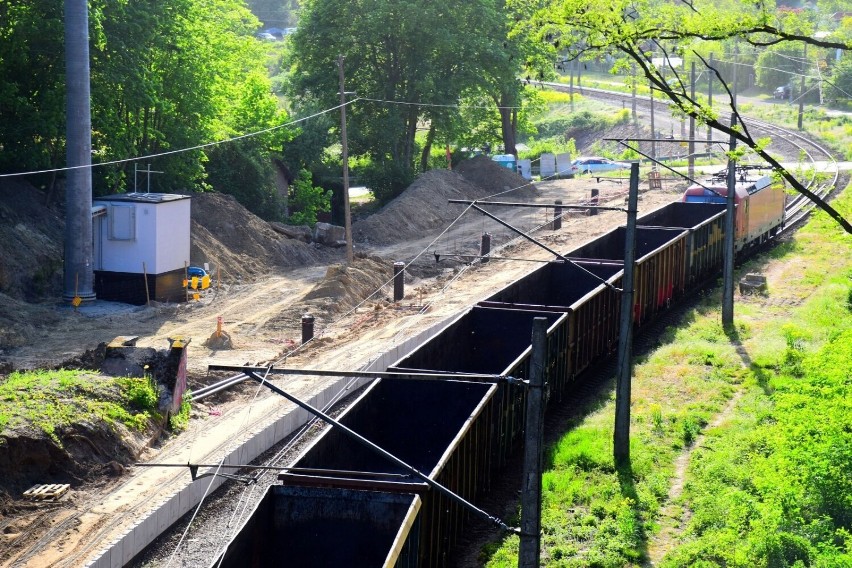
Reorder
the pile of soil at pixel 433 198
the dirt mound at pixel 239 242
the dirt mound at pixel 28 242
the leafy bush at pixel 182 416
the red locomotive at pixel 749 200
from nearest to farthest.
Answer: the leafy bush at pixel 182 416 < the dirt mound at pixel 28 242 < the red locomotive at pixel 749 200 < the dirt mound at pixel 239 242 < the pile of soil at pixel 433 198

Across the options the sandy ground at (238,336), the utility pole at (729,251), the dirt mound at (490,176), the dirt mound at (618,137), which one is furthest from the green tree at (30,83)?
the dirt mound at (618,137)

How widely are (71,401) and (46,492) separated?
92.4 inches

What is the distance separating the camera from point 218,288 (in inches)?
1423

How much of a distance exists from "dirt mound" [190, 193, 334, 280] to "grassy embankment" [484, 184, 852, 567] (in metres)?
17.3

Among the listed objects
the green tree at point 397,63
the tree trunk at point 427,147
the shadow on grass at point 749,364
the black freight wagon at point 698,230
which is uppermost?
the green tree at point 397,63

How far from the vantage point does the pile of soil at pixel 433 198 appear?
46812 millimetres

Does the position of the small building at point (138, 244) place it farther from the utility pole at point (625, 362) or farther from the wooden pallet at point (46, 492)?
the utility pole at point (625, 362)

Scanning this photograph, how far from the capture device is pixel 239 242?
40094mm

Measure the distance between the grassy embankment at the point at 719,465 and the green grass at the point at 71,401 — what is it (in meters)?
7.79

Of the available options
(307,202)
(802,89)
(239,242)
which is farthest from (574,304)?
(802,89)

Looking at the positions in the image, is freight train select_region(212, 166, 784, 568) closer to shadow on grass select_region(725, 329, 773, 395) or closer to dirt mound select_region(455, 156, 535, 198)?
shadow on grass select_region(725, 329, 773, 395)

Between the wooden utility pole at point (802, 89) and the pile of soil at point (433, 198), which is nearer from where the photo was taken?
the pile of soil at point (433, 198)

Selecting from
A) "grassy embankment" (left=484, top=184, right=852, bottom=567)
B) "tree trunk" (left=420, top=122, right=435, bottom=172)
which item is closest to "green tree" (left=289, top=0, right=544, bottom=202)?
"tree trunk" (left=420, top=122, right=435, bottom=172)

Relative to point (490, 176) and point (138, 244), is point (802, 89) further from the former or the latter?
point (138, 244)
